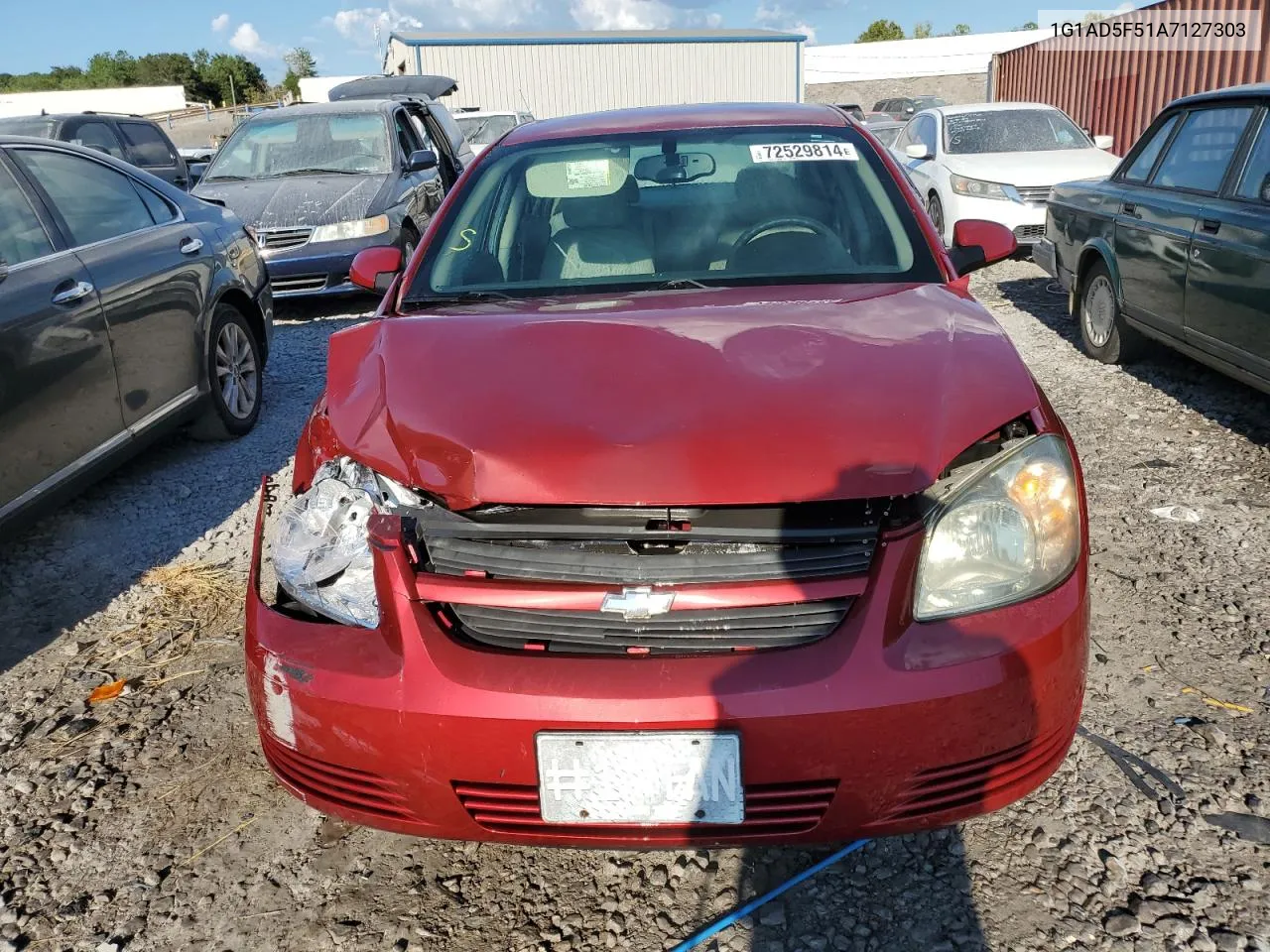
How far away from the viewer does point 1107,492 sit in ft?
13.5

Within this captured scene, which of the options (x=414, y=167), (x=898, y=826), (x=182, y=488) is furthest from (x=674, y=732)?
(x=414, y=167)

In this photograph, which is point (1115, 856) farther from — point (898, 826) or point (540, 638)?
point (540, 638)

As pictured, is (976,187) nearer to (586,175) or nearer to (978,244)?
(978,244)

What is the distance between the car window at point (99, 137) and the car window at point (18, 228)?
7.00 m

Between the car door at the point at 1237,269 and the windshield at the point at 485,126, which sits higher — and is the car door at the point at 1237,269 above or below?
below

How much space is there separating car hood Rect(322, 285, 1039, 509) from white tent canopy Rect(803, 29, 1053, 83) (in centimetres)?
4997

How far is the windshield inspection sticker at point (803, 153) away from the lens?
10.3 ft

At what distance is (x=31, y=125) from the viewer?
9000 millimetres

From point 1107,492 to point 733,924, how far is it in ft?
9.32

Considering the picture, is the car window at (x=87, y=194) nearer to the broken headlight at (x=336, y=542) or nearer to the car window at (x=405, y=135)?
the broken headlight at (x=336, y=542)

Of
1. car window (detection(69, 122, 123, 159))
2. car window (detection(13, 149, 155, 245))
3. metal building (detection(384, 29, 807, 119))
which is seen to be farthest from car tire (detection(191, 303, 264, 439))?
metal building (detection(384, 29, 807, 119))

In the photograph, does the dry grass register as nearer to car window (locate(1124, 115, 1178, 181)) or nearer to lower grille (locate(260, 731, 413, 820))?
lower grille (locate(260, 731, 413, 820))

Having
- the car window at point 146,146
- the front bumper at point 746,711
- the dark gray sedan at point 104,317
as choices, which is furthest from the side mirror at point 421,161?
the front bumper at point 746,711

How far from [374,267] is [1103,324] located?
458 centimetres
